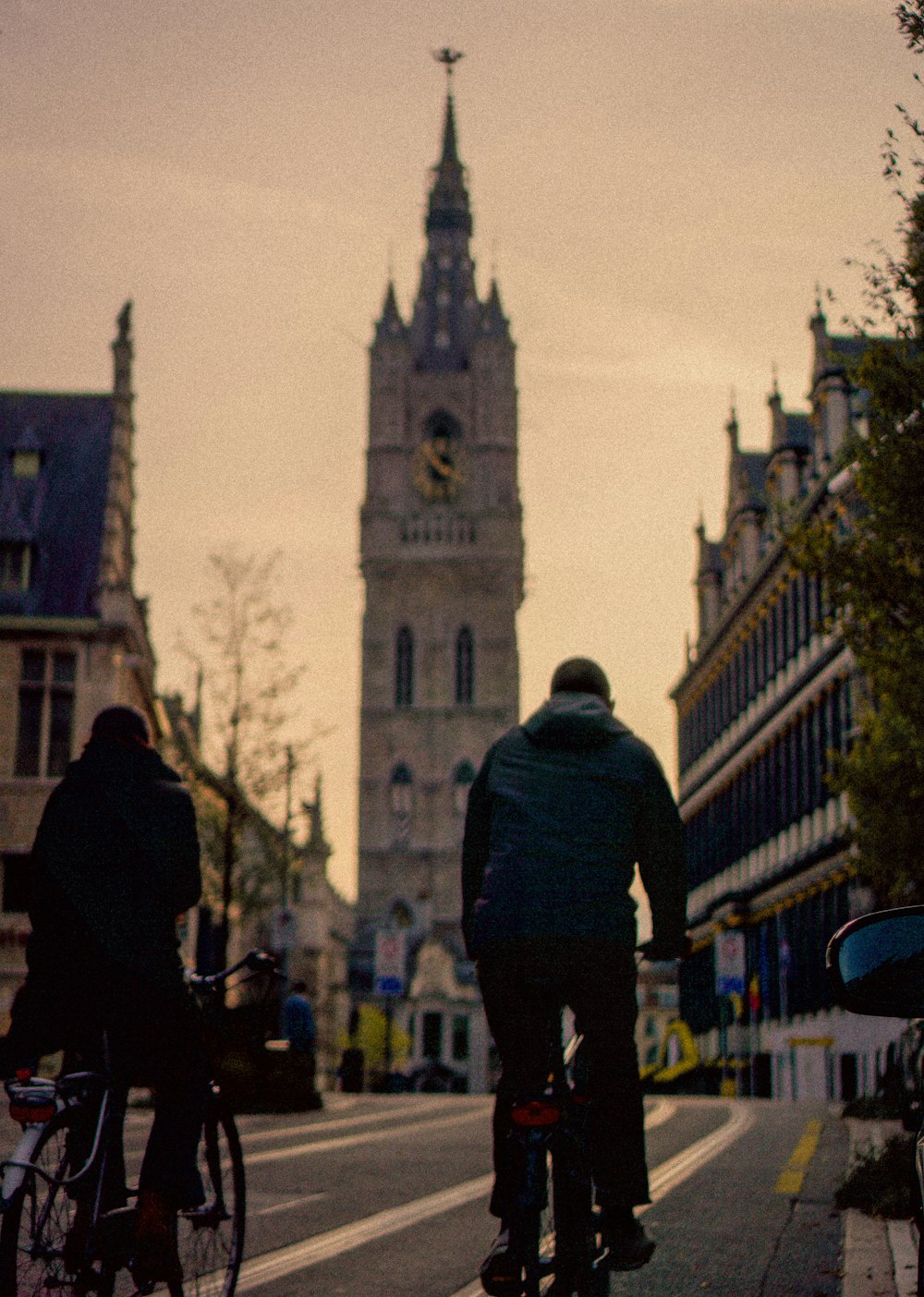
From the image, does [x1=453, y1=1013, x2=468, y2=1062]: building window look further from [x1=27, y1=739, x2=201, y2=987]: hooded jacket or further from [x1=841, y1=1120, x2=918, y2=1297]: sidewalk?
[x1=27, y1=739, x2=201, y2=987]: hooded jacket

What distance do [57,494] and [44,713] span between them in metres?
6.66

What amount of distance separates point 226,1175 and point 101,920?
3.71 feet

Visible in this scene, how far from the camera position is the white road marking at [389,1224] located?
331 inches

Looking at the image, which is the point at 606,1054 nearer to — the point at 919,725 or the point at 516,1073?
the point at 516,1073

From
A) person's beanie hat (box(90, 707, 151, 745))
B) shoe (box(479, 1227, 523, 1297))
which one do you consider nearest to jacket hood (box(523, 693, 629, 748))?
person's beanie hat (box(90, 707, 151, 745))

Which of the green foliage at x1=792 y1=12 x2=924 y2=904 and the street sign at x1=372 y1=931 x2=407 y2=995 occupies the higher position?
the green foliage at x1=792 y1=12 x2=924 y2=904

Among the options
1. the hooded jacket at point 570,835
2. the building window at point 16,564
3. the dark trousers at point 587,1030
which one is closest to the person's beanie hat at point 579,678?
the hooded jacket at point 570,835

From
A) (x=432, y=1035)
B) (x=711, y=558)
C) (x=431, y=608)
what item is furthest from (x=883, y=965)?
(x=432, y=1035)

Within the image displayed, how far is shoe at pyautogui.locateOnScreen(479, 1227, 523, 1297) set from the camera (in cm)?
530

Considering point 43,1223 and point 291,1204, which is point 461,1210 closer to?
point 291,1204

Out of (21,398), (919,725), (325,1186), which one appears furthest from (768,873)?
(325,1186)

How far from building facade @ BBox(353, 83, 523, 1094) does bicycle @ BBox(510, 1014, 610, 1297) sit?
4312 inches

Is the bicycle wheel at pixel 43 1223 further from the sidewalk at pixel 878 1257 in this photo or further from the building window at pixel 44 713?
the building window at pixel 44 713

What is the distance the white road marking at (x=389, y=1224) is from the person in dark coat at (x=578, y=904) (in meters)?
2.21
